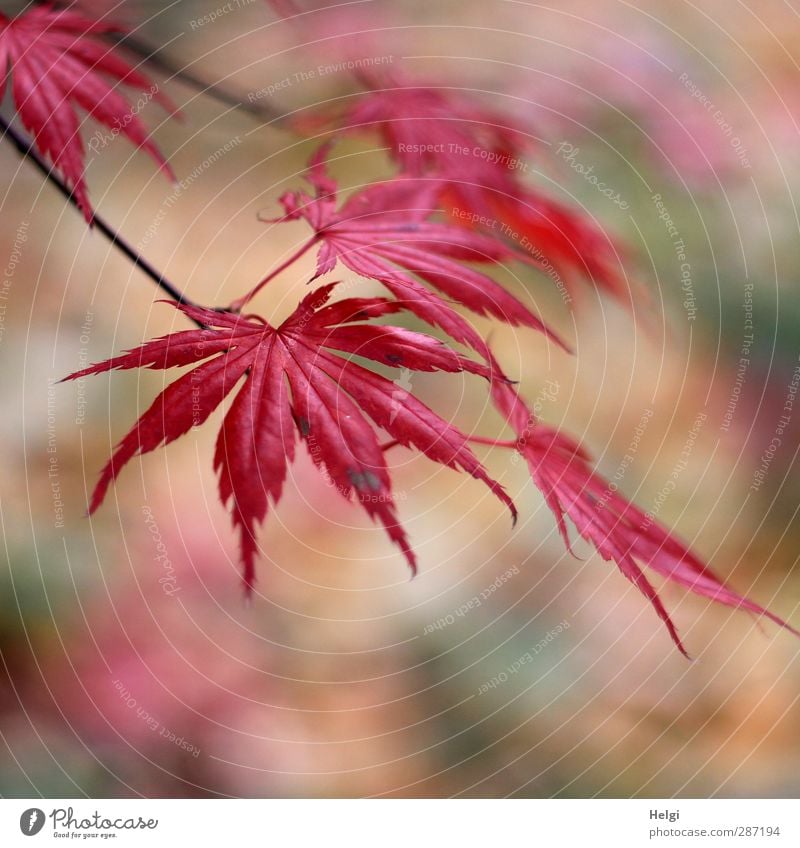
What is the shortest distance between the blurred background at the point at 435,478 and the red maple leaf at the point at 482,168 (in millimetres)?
13

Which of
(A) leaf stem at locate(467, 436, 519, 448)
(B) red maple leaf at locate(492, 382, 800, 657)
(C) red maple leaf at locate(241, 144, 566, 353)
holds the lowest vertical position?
(B) red maple leaf at locate(492, 382, 800, 657)

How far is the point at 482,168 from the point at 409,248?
0.09m

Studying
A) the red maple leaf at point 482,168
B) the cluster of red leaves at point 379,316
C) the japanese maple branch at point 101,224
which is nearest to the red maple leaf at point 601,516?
the cluster of red leaves at point 379,316

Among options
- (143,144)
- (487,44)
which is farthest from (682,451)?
(143,144)

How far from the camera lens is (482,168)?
49 centimetres

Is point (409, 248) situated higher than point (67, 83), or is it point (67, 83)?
point (67, 83)

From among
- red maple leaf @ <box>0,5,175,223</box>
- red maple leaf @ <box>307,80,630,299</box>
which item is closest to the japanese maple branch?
red maple leaf @ <box>0,5,175,223</box>

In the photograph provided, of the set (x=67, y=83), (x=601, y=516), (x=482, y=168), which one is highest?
(x=67, y=83)

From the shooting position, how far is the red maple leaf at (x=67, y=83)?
0.47 metres

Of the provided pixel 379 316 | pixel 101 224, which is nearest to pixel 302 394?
pixel 379 316

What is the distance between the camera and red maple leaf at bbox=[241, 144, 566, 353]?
460mm

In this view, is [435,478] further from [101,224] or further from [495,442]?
[101,224]

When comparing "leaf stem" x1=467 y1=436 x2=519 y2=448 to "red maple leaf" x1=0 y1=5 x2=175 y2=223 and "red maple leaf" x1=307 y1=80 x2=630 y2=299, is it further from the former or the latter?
"red maple leaf" x1=0 y1=5 x2=175 y2=223
